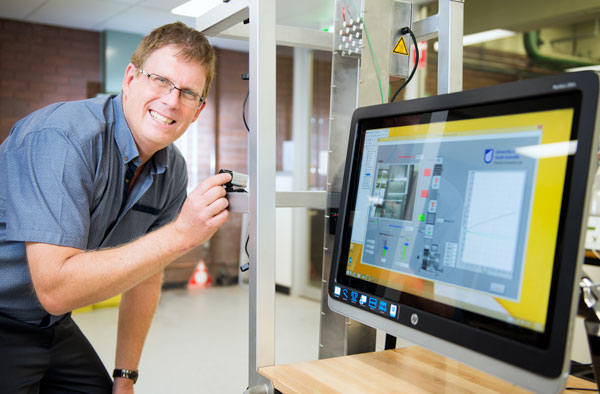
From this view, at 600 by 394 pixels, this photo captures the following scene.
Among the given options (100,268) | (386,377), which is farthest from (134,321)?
(386,377)

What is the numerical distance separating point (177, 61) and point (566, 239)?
3.43ft

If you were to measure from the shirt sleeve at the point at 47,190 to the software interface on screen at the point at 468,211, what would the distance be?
61 centimetres

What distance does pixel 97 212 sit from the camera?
136cm

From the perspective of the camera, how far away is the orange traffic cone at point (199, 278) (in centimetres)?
543

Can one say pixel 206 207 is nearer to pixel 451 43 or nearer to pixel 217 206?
pixel 217 206

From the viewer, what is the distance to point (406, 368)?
1.00 m

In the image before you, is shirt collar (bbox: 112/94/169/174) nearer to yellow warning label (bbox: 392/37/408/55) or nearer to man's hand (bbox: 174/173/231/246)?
man's hand (bbox: 174/173/231/246)

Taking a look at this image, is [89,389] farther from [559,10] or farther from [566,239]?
[559,10]

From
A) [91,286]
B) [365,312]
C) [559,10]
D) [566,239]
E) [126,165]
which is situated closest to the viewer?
[566,239]

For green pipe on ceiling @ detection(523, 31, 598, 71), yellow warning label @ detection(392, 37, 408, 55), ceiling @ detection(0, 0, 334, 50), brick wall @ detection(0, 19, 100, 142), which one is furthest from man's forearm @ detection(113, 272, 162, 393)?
brick wall @ detection(0, 19, 100, 142)

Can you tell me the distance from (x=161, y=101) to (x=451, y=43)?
2.34ft

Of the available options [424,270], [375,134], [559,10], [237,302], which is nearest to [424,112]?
[375,134]

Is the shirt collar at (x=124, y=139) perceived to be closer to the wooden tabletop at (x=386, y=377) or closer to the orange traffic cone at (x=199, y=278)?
the wooden tabletop at (x=386, y=377)

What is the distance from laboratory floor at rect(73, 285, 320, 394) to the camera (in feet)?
9.94
